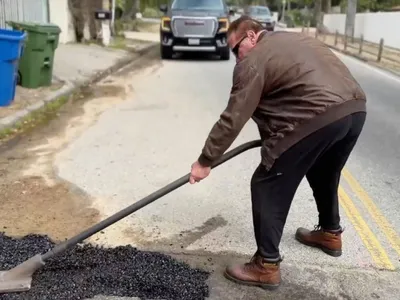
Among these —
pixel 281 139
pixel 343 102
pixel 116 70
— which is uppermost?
pixel 343 102

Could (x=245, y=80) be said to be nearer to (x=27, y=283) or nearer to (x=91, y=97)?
(x=27, y=283)

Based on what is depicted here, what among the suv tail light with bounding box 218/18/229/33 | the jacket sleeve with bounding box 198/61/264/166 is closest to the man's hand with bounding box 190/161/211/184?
the jacket sleeve with bounding box 198/61/264/166

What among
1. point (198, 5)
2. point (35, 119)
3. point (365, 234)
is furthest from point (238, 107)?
point (198, 5)

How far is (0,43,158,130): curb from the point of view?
7918 millimetres

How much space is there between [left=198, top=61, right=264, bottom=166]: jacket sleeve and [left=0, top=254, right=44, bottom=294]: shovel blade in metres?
1.27

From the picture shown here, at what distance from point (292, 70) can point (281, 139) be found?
0.40m

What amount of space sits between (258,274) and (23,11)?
523 inches

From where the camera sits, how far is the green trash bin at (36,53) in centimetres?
1015

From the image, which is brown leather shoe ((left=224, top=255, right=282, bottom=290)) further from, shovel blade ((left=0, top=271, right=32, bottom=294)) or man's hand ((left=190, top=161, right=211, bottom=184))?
shovel blade ((left=0, top=271, right=32, bottom=294))

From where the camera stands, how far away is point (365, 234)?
15.0 feet

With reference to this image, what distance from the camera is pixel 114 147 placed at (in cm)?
701

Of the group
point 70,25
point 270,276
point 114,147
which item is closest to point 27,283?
point 270,276

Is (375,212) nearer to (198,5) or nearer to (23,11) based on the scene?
(23,11)

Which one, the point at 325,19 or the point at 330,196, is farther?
the point at 325,19
